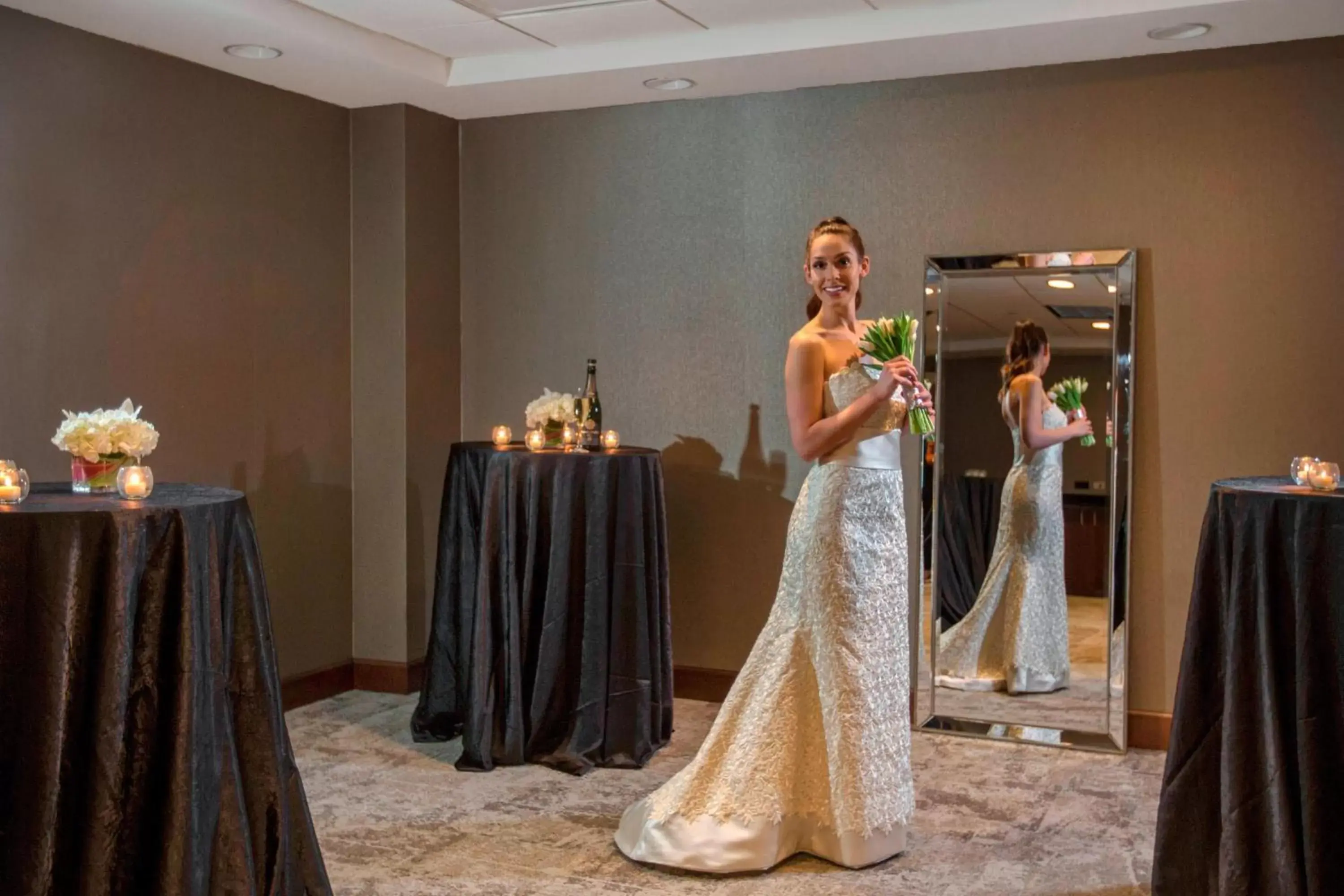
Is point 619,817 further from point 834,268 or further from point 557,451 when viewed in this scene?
point 834,268

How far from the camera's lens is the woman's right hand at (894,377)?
3416mm

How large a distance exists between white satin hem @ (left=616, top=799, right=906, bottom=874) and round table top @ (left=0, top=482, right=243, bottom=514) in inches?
55.1

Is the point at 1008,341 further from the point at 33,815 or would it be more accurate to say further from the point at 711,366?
the point at 33,815

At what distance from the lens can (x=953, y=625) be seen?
487 cm

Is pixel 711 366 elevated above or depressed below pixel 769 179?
below

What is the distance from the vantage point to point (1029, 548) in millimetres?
4660

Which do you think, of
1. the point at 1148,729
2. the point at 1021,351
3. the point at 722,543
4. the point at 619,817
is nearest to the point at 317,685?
the point at 722,543

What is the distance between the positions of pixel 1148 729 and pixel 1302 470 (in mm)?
1860

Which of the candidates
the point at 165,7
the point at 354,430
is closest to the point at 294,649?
the point at 354,430

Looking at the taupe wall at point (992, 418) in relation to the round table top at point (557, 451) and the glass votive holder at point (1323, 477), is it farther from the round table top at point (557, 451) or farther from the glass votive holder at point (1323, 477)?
the glass votive holder at point (1323, 477)

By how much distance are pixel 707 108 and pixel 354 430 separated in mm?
1939

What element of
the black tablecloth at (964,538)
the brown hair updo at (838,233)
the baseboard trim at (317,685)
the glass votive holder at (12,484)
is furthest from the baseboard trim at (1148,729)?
the glass votive holder at (12,484)

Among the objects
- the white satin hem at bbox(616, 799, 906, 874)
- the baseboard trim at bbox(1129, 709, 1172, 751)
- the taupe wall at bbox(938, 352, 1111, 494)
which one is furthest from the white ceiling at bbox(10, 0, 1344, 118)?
the white satin hem at bbox(616, 799, 906, 874)

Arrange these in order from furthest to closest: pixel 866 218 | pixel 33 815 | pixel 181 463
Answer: pixel 866 218 < pixel 181 463 < pixel 33 815
